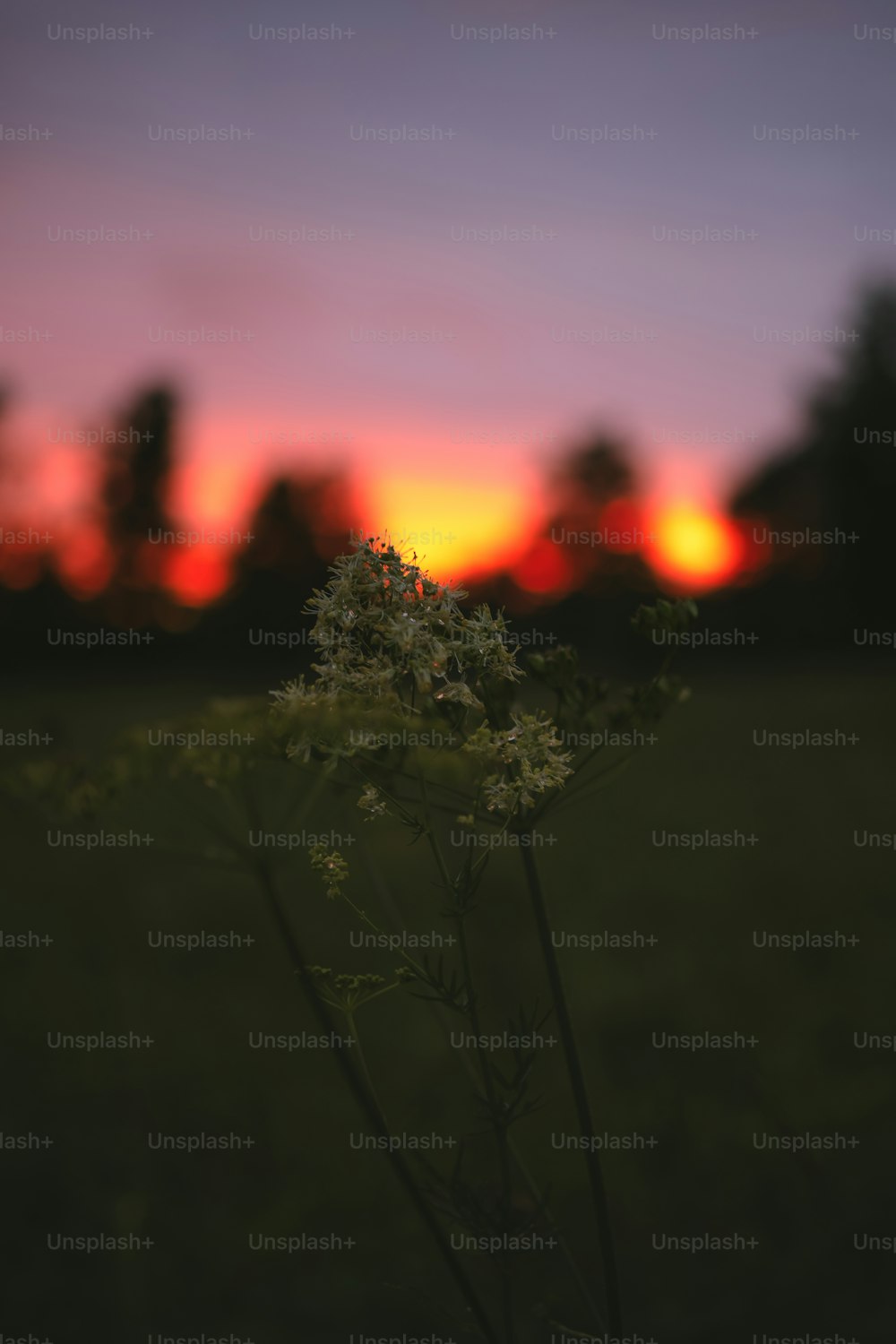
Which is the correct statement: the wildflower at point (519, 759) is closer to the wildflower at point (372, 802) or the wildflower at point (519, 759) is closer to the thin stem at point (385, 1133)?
the wildflower at point (372, 802)

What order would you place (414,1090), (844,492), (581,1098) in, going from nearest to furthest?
(581,1098) → (414,1090) → (844,492)

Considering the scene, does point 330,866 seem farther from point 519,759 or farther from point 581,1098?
point 581,1098

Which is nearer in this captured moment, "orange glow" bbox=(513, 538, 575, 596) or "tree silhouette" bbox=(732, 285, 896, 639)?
"orange glow" bbox=(513, 538, 575, 596)

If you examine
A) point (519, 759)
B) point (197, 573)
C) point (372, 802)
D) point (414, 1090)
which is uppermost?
point (197, 573)

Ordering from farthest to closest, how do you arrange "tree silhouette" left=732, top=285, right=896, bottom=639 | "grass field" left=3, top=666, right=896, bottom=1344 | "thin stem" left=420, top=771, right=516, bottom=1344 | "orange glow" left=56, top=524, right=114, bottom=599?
"orange glow" left=56, top=524, right=114, bottom=599
"tree silhouette" left=732, top=285, right=896, bottom=639
"grass field" left=3, top=666, right=896, bottom=1344
"thin stem" left=420, top=771, right=516, bottom=1344

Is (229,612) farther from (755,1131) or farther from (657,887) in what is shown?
(755,1131)

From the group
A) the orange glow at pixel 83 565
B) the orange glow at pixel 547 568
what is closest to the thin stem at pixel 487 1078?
the orange glow at pixel 547 568

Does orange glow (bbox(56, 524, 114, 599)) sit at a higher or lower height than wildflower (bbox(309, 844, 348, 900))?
higher

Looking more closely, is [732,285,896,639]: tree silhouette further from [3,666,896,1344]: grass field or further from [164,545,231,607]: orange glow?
[3,666,896,1344]: grass field

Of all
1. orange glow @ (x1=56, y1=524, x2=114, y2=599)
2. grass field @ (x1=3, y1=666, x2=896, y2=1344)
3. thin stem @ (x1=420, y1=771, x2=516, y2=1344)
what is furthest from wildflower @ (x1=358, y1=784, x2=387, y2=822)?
orange glow @ (x1=56, y1=524, x2=114, y2=599)

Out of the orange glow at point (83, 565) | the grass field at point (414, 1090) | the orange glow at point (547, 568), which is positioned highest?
the orange glow at point (83, 565)

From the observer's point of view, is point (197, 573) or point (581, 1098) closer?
point (581, 1098)

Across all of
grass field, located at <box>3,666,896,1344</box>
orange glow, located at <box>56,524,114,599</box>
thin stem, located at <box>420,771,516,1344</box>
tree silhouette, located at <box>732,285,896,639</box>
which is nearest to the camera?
thin stem, located at <box>420,771,516,1344</box>

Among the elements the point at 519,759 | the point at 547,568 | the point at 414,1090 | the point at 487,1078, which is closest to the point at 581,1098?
the point at 487,1078
